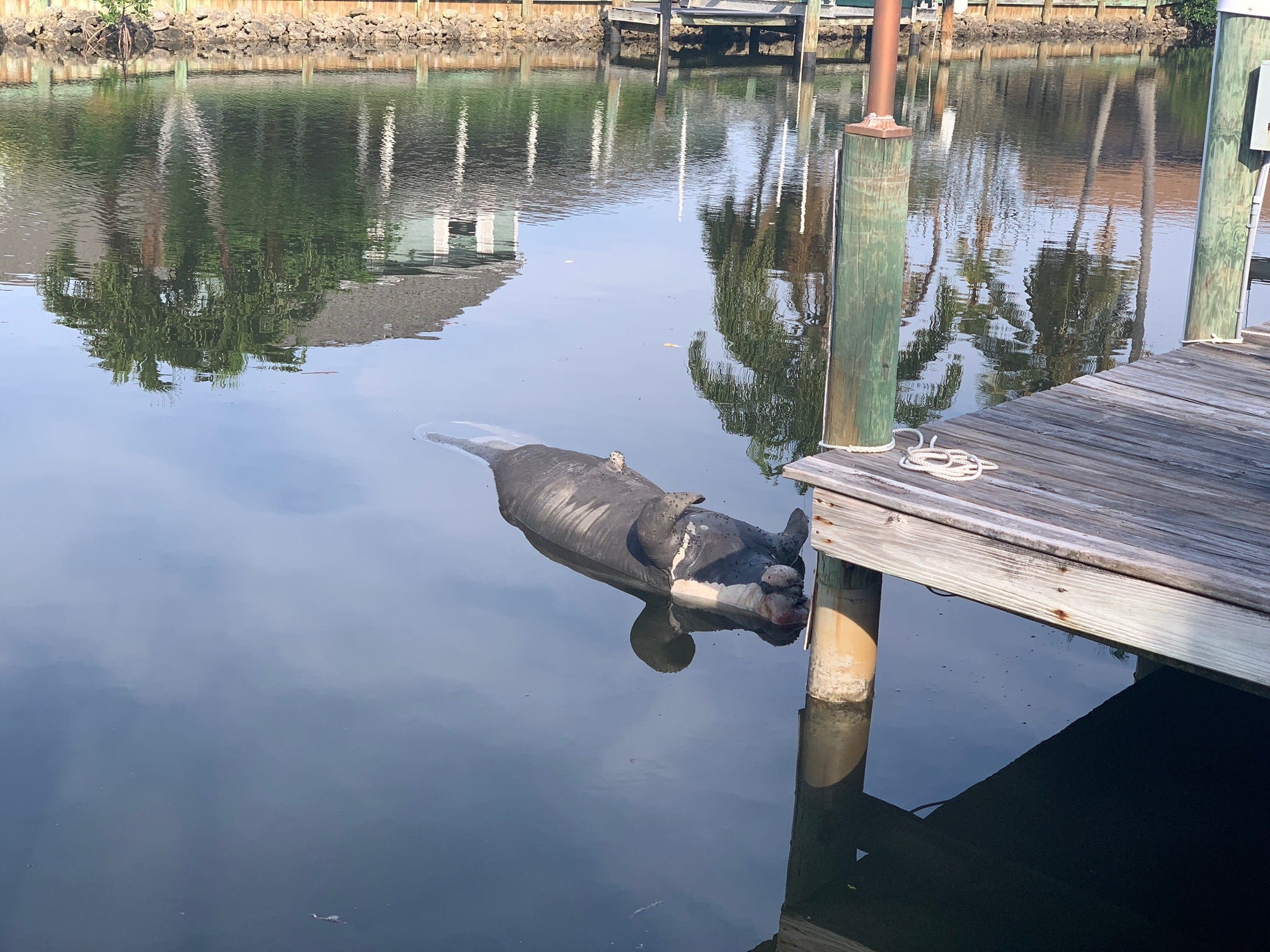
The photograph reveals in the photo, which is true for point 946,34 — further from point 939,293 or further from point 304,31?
point 939,293

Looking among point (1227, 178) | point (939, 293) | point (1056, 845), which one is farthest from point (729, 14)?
point (1056, 845)

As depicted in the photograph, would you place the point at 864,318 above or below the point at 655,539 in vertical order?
above

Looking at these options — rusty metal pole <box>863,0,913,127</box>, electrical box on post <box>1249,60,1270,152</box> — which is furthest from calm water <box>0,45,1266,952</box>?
rusty metal pole <box>863,0,913,127</box>

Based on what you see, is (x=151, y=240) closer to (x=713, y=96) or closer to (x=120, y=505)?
(x=120, y=505)

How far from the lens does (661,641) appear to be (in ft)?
25.3

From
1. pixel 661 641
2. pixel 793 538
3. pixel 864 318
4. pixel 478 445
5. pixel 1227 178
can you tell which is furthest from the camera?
pixel 478 445

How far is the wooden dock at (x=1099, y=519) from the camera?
188 inches

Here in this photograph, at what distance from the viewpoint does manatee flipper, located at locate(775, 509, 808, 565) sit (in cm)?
814

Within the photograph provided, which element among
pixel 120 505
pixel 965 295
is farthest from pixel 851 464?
pixel 965 295

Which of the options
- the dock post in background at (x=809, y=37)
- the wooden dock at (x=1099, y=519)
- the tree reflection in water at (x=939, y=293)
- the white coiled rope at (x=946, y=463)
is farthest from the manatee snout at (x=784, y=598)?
the dock post in background at (x=809, y=37)

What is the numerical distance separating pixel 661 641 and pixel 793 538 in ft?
3.45

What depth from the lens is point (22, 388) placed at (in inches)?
440

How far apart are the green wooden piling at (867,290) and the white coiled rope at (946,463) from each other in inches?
8.5

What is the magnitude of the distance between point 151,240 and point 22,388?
5423 millimetres
